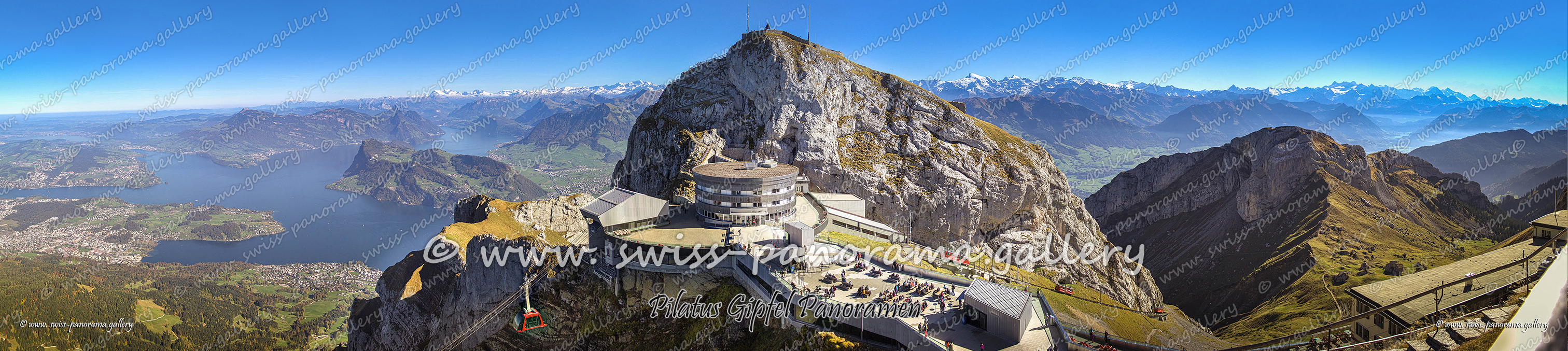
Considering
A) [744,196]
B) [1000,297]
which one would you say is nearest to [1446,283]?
[1000,297]

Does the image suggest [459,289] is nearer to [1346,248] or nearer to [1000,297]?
[1000,297]

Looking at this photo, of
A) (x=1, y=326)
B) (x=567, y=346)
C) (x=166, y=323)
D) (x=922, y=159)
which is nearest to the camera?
(x=567, y=346)

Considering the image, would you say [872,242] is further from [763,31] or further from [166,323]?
[166,323]

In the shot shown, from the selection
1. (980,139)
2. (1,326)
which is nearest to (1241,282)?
(980,139)

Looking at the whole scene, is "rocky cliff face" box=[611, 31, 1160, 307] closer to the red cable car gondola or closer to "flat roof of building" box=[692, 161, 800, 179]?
"flat roof of building" box=[692, 161, 800, 179]

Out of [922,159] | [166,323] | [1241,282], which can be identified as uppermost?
[922,159]

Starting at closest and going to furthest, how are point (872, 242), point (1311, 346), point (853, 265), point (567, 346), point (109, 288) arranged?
point (1311, 346)
point (853, 265)
point (567, 346)
point (872, 242)
point (109, 288)

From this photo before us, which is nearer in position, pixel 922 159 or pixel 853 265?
pixel 853 265
